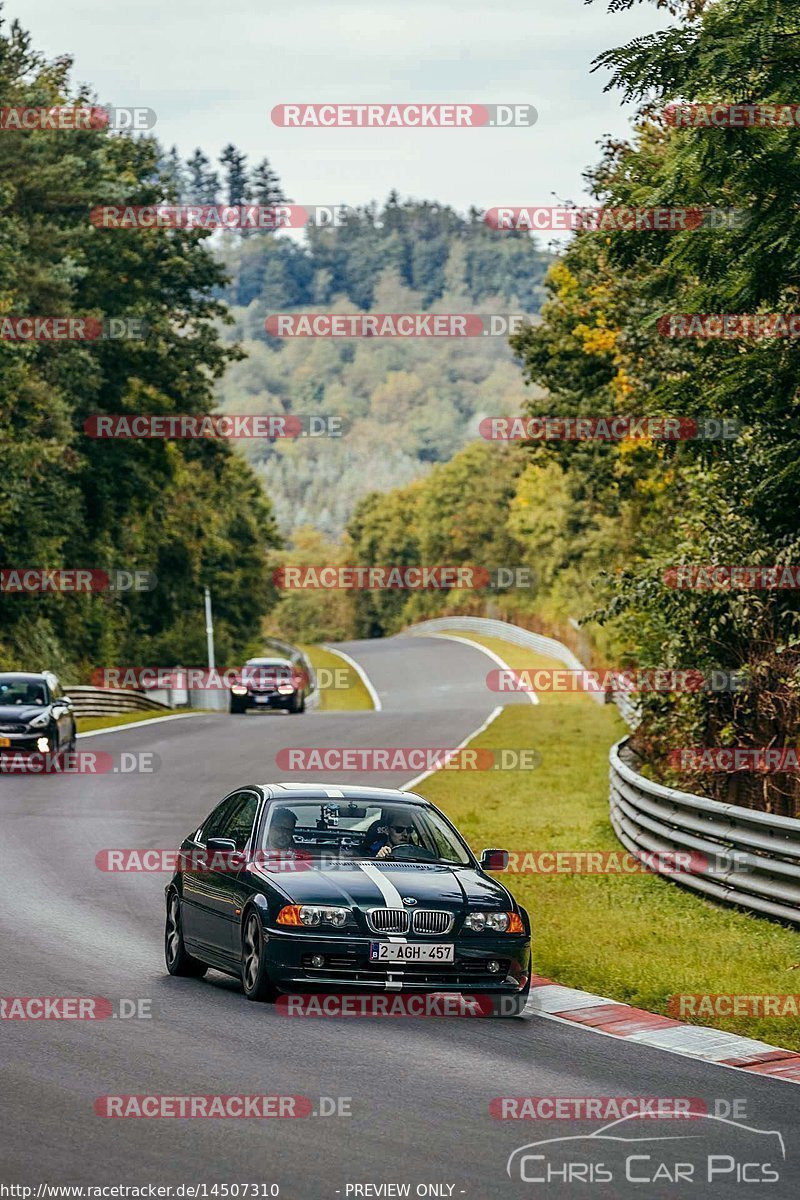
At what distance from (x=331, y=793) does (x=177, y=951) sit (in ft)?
5.09

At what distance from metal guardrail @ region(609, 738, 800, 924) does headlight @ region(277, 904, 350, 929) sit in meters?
4.58

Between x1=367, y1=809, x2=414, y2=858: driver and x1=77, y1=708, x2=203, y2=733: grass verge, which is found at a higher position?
x1=367, y1=809, x2=414, y2=858: driver

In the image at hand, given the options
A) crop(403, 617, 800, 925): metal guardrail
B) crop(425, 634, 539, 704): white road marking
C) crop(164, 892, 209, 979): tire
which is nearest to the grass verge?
crop(425, 634, 539, 704): white road marking

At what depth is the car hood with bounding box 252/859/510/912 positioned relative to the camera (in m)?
11.3

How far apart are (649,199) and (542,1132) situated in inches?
353

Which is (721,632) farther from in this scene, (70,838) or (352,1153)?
(352,1153)

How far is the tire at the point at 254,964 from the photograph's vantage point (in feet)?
37.1

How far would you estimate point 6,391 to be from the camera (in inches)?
1864

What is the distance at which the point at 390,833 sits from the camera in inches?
489

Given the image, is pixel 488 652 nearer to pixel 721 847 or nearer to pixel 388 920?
pixel 721 847

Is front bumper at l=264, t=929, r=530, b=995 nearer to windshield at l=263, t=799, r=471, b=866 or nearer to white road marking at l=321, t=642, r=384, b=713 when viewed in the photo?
windshield at l=263, t=799, r=471, b=866

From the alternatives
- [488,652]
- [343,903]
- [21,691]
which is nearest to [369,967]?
[343,903]

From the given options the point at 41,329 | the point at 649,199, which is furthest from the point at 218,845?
the point at 41,329

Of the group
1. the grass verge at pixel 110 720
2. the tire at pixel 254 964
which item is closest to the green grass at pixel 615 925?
the tire at pixel 254 964
